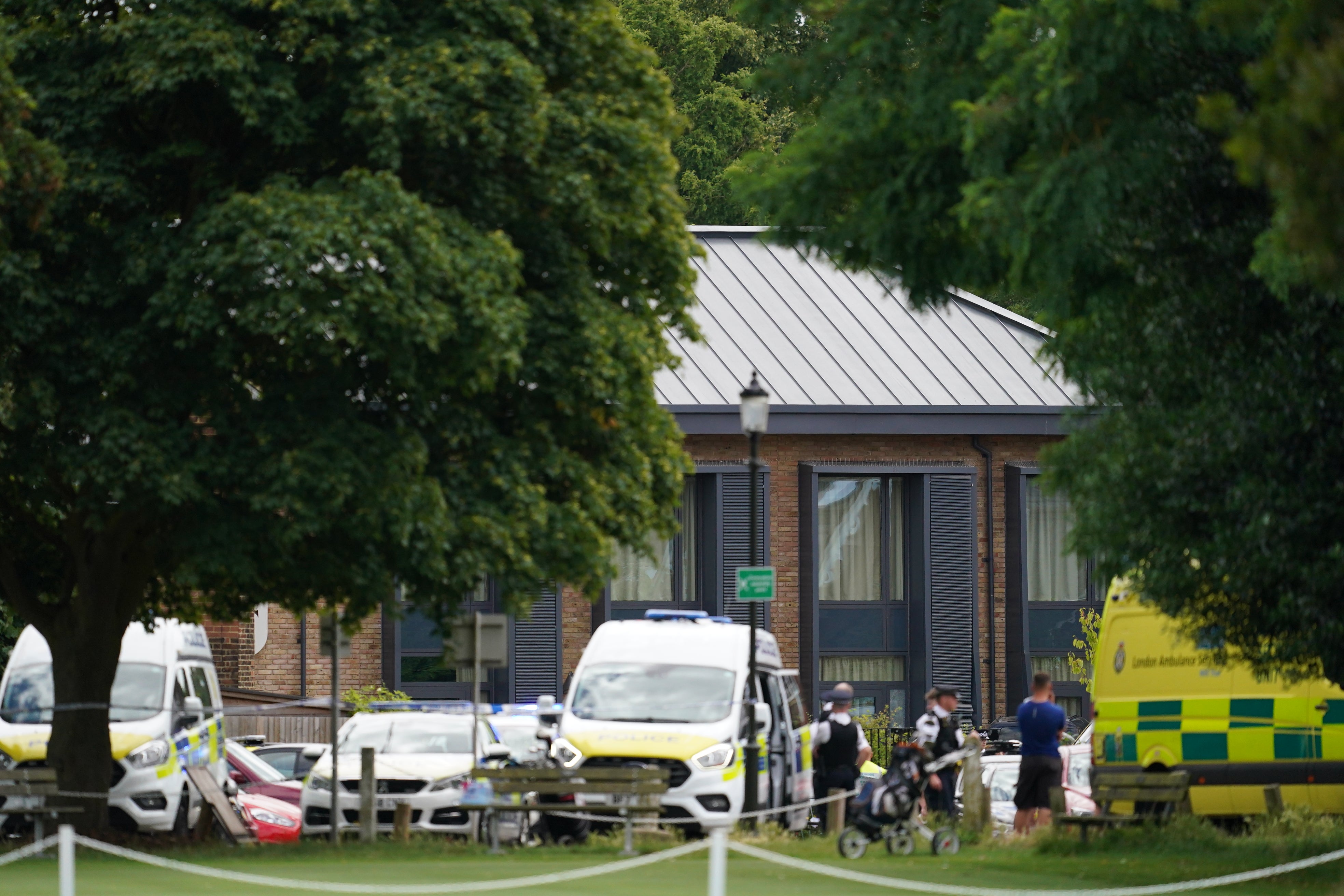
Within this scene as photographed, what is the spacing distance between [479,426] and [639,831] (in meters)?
4.46

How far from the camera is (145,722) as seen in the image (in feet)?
68.5

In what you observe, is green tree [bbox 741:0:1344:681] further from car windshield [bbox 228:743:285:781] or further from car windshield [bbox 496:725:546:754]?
car windshield [bbox 228:743:285:781]

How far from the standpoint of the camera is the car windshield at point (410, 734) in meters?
22.1

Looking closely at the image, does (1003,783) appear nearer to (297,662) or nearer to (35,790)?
(35,790)

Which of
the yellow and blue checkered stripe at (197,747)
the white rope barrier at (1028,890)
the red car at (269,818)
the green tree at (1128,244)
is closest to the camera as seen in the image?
the white rope barrier at (1028,890)

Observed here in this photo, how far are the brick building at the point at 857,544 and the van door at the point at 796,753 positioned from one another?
1249 centimetres

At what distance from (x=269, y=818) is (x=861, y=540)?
15450 mm

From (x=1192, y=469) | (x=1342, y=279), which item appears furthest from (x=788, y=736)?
(x=1342, y=279)

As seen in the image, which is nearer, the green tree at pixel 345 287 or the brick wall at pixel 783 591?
the green tree at pixel 345 287

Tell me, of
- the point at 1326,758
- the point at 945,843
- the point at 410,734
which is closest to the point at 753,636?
the point at 945,843

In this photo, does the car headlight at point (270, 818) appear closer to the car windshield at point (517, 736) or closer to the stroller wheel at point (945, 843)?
the car windshield at point (517, 736)

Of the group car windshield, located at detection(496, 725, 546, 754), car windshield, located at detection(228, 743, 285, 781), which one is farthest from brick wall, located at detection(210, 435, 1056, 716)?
car windshield, located at detection(496, 725, 546, 754)

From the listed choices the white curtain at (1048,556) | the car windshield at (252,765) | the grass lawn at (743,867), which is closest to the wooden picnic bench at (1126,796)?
the grass lawn at (743,867)

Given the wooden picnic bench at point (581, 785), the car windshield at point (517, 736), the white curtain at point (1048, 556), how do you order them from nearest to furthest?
the wooden picnic bench at point (581, 785) → the car windshield at point (517, 736) → the white curtain at point (1048, 556)
